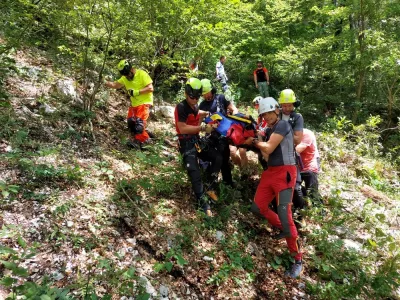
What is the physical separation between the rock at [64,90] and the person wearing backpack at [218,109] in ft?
10.1

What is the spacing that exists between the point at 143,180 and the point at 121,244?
45.3 inches

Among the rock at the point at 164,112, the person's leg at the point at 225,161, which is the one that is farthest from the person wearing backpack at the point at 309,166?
the rock at the point at 164,112

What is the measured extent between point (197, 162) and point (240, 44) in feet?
35.6

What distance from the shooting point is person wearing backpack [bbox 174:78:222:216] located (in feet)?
14.5

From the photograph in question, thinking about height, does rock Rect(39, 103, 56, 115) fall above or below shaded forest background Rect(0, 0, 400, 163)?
below

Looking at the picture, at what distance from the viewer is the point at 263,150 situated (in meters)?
3.99

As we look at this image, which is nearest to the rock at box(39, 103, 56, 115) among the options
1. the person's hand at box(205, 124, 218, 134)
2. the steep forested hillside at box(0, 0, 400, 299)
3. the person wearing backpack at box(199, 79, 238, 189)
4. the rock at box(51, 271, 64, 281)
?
the steep forested hillside at box(0, 0, 400, 299)

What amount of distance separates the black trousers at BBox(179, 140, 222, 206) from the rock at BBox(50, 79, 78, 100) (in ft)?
10.3

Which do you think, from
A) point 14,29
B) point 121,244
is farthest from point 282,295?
point 14,29

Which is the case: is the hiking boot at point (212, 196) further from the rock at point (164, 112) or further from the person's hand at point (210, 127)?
Result: the rock at point (164, 112)

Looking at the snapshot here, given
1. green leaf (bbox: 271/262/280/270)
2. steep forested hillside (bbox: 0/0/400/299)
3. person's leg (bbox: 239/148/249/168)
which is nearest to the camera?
steep forested hillside (bbox: 0/0/400/299)

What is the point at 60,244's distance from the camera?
10.3 feet

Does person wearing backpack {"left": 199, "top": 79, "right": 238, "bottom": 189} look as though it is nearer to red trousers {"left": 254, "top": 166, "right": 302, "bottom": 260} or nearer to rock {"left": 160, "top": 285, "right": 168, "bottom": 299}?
red trousers {"left": 254, "top": 166, "right": 302, "bottom": 260}

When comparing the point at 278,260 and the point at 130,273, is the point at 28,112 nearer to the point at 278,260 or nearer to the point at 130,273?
the point at 130,273
